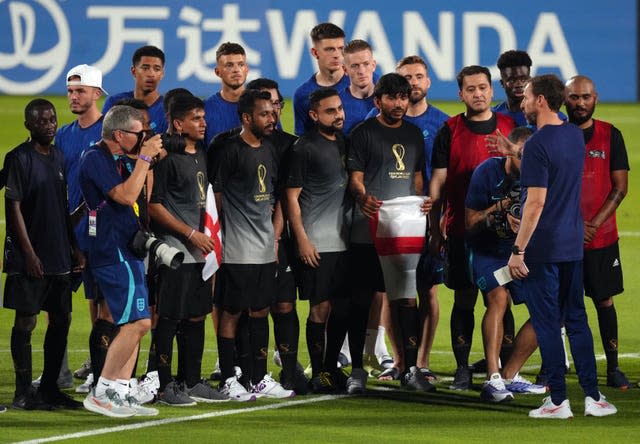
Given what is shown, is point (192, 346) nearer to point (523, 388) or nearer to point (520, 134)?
point (523, 388)

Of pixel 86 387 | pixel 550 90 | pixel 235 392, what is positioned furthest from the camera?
pixel 86 387

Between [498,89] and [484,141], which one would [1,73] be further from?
[484,141]

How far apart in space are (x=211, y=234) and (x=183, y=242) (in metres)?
0.18

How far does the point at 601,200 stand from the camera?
10.3 metres

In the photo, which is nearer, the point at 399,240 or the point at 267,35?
the point at 399,240

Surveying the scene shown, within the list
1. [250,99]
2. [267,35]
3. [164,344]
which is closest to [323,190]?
[250,99]

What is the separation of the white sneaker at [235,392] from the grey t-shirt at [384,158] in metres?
1.32

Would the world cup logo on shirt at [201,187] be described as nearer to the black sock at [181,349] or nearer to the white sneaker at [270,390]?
the black sock at [181,349]

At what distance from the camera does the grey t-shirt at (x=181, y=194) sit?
956 cm

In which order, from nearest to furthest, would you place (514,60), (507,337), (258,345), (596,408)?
(596,408) < (258,345) < (507,337) < (514,60)

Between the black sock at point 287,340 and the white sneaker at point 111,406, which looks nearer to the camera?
the white sneaker at point 111,406

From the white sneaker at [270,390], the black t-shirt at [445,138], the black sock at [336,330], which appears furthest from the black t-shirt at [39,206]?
the black t-shirt at [445,138]

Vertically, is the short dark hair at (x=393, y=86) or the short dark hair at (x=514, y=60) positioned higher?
the short dark hair at (x=514, y=60)

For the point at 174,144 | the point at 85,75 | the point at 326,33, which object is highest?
the point at 326,33
